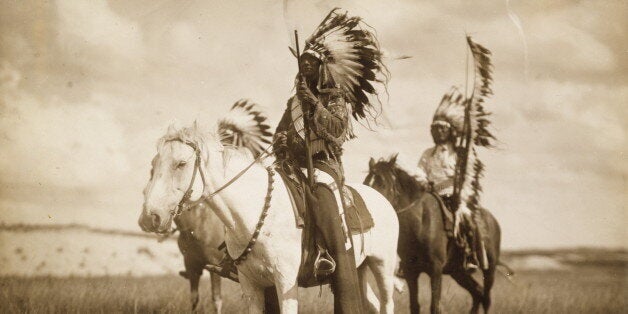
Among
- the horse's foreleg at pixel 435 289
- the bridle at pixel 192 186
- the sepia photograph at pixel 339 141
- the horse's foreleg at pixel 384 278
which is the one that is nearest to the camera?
the bridle at pixel 192 186

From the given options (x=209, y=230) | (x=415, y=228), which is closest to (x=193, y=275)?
(x=209, y=230)

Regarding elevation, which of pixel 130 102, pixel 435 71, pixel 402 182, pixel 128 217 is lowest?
pixel 128 217

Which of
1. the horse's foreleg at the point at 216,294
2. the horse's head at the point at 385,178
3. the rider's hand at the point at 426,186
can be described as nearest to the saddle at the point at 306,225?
the horse's head at the point at 385,178

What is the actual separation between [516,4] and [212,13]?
409cm

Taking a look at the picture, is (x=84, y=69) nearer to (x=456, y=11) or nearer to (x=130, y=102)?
(x=130, y=102)

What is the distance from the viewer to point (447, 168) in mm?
7723

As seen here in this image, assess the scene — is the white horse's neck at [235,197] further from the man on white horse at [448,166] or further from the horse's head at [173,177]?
the man on white horse at [448,166]

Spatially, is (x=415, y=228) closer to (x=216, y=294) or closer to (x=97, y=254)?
(x=216, y=294)

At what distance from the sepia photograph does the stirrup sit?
Result: 7cm

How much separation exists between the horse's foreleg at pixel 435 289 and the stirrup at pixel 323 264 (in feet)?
7.57

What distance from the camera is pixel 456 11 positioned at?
842 centimetres

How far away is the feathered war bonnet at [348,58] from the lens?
5527 millimetres

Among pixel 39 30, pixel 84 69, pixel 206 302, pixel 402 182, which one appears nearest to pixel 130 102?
pixel 84 69

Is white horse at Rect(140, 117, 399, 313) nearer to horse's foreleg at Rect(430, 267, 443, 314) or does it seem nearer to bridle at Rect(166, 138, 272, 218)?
bridle at Rect(166, 138, 272, 218)
